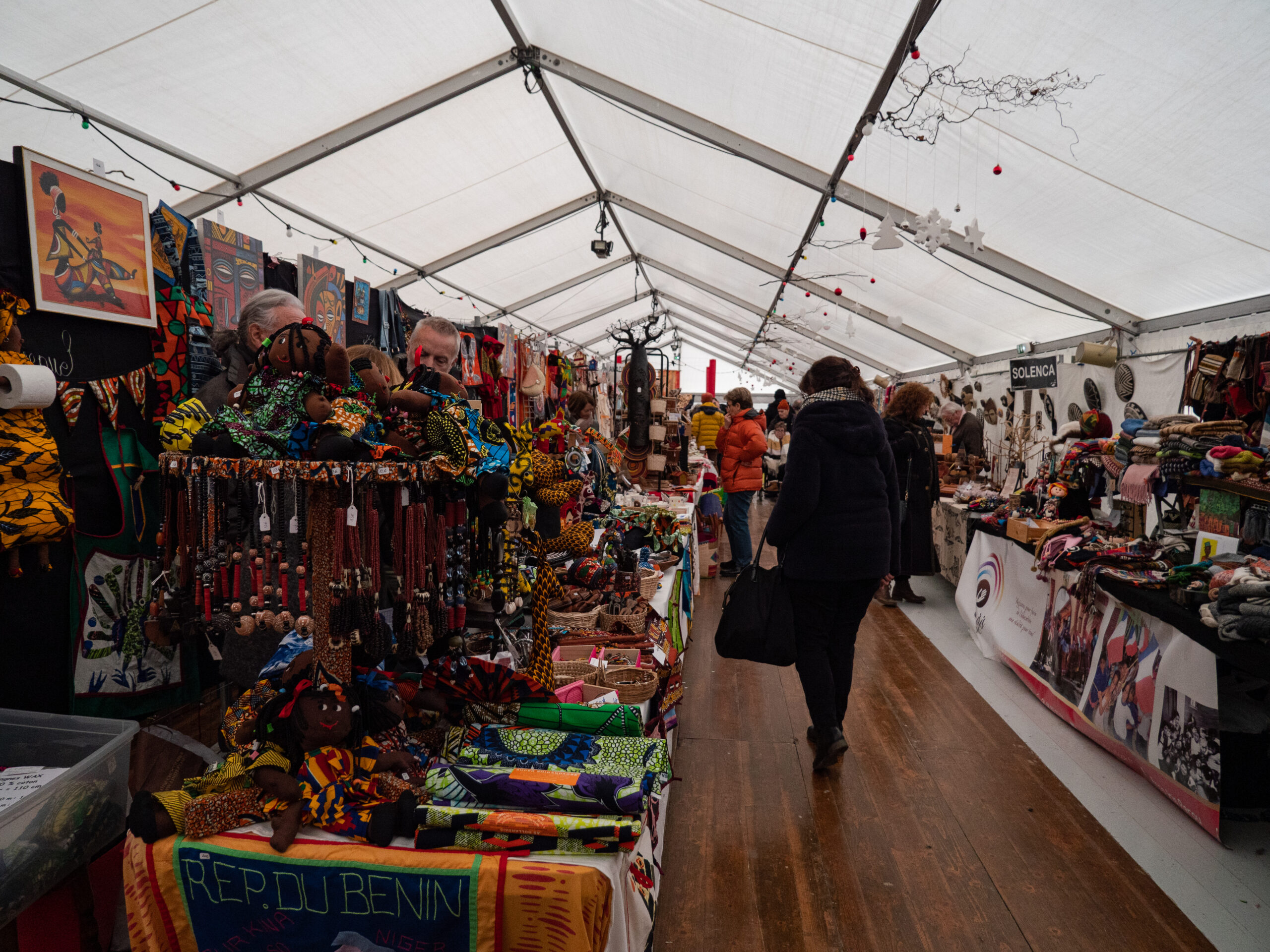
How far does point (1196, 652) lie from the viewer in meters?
2.10

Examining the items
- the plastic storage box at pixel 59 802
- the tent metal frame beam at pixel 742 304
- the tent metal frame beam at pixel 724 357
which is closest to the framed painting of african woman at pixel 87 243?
the plastic storage box at pixel 59 802

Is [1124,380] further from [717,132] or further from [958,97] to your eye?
[717,132]

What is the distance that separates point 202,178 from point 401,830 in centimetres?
474

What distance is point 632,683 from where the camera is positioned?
1.93 meters

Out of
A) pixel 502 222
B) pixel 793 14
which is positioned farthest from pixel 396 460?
pixel 502 222

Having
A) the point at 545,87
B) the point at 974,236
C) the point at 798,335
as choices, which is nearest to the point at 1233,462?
the point at 974,236

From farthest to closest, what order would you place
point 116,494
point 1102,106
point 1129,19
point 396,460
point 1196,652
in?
point 1102,106, point 1129,19, point 1196,652, point 116,494, point 396,460

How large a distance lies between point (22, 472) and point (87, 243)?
604mm

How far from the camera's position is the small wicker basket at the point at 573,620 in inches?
94.7

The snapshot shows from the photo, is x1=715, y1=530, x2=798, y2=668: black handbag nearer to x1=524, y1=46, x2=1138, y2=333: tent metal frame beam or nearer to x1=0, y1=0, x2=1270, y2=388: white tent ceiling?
x1=0, y1=0, x2=1270, y2=388: white tent ceiling

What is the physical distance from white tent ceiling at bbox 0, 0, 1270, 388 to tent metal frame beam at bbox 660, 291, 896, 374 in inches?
139

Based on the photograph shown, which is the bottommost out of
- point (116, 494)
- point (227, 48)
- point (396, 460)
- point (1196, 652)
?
point (1196, 652)

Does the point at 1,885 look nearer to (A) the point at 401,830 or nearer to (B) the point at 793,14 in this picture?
(A) the point at 401,830

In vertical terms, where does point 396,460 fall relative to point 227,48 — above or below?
below
